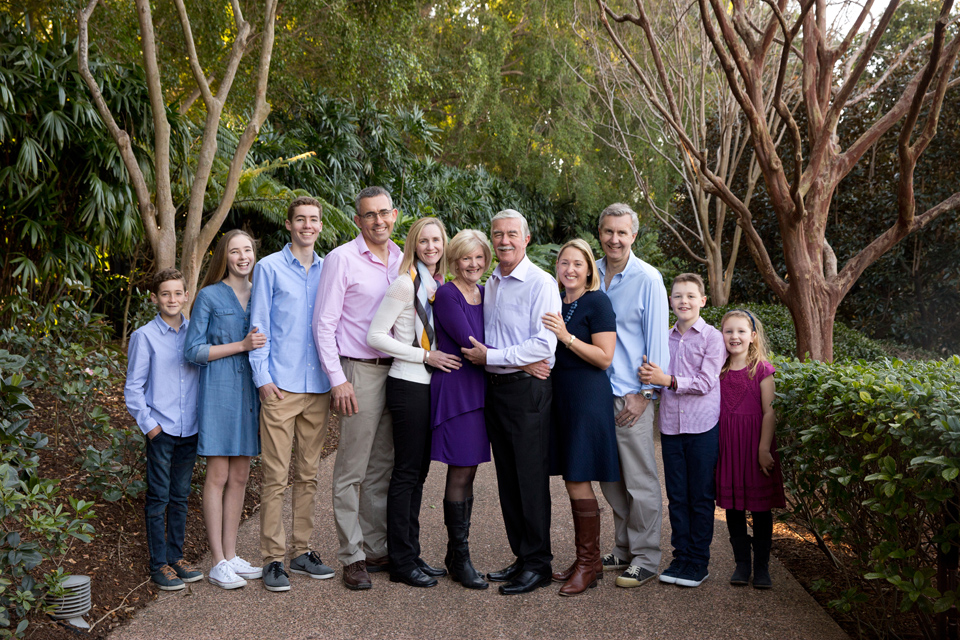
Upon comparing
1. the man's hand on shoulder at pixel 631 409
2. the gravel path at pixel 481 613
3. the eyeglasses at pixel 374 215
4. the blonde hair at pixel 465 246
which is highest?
the eyeglasses at pixel 374 215

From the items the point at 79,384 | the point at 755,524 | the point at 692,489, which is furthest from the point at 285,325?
the point at 755,524

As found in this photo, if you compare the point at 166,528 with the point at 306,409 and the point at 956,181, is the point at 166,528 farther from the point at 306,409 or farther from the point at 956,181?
the point at 956,181

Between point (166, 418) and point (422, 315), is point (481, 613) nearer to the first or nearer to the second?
point (422, 315)

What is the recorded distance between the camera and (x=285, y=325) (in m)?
4.07

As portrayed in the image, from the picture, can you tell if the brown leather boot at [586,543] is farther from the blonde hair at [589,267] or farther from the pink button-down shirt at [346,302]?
the pink button-down shirt at [346,302]

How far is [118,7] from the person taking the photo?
34.8 feet

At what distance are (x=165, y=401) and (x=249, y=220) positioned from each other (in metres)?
8.14

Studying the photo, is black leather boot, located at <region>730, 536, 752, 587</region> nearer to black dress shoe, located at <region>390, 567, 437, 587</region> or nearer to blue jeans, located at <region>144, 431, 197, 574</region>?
black dress shoe, located at <region>390, 567, 437, 587</region>

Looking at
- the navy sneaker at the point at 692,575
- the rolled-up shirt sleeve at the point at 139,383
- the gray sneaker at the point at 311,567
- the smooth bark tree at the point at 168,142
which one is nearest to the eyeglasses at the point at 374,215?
the rolled-up shirt sleeve at the point at 139,383

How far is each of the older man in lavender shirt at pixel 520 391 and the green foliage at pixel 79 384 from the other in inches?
83.4

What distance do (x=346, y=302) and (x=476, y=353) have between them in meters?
0.85

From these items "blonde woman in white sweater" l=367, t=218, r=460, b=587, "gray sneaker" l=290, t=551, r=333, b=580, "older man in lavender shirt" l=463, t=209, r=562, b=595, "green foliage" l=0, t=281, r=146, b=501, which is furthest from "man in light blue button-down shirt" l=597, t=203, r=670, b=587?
"green foliage" l=0, t=281, r=146, b=501

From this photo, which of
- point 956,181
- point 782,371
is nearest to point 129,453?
point 782,371

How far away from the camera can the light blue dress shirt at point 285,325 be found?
4.02 meters
